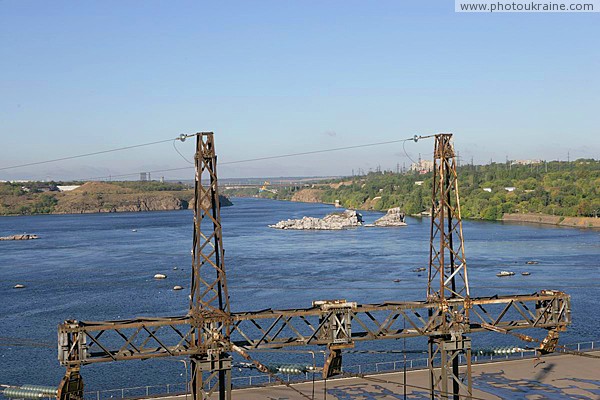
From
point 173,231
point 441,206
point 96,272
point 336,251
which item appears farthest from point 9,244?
point 441,206

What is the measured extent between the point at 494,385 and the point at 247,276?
3865cm

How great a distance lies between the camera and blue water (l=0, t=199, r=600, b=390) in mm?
36906

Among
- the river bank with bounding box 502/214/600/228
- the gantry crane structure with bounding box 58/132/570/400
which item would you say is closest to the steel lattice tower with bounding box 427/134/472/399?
the gantry crane structure with bounding box 58/132/570/400

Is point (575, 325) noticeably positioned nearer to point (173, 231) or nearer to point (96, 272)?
point (96, 272)

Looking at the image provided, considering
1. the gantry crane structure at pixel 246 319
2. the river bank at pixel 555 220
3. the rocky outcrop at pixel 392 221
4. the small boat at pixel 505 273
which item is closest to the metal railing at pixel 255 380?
the gantry crane structure at pixel 246 319

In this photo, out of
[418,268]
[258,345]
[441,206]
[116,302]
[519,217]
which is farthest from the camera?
[519,217]

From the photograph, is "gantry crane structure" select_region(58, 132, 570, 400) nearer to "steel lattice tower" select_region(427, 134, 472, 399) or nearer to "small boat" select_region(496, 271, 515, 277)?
"steel lattice tower" select_region(427, 134, 472, 399)

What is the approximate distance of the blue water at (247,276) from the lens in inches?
1453

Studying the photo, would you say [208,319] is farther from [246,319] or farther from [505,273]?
[505,273]

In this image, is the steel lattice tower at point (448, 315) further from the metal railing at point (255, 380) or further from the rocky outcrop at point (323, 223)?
the rocky outcrop at point (323, 223)

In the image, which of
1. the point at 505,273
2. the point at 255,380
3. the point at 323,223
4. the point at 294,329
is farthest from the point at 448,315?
the point at 323,223

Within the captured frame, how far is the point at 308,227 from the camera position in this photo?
118875 mm

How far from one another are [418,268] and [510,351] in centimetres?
3765

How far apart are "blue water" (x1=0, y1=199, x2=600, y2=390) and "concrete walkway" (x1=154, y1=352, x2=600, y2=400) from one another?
885 centimetres
